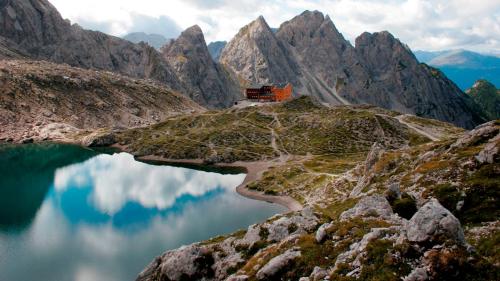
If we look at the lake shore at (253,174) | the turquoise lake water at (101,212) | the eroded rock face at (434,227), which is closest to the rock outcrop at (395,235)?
the eroded rock face at (434,227)

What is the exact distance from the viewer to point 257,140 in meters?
200

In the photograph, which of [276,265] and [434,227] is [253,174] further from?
[434,227]

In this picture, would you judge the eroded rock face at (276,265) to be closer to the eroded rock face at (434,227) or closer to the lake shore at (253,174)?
the eroded rock face at (434,227)

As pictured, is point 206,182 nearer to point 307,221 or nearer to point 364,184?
point 364,184

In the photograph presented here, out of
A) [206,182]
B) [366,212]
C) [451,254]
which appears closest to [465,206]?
[366,212]

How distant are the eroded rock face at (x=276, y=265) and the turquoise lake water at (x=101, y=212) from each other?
139ft

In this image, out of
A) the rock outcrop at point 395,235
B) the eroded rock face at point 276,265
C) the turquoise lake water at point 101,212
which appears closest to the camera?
the rock outcrop at point 395,235

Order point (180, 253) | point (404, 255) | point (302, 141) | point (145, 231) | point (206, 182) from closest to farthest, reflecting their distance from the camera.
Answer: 1. point (404, 255)
2. point (180, 253)
3. point (145, 231)
4. point (206, 182)
5. point (302, 141)

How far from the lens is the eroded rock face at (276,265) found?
35469mm

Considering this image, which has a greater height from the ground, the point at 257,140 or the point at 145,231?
the point at 257,140

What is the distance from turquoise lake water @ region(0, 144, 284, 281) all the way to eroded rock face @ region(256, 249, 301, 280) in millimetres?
42218

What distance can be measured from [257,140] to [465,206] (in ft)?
523

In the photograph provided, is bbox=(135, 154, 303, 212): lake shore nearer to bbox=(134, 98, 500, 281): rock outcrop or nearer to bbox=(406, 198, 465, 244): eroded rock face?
bbox=(134, 98, 500, 281): rock outcrop

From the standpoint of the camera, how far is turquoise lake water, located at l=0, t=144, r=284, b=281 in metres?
76.2
